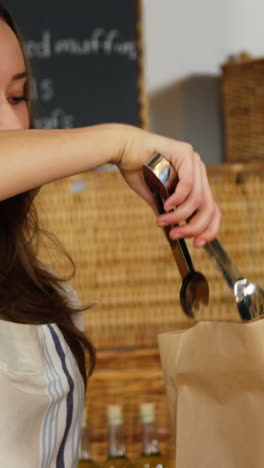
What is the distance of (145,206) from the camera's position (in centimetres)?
136

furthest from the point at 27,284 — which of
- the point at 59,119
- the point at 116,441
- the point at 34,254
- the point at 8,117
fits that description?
the point at 59,119

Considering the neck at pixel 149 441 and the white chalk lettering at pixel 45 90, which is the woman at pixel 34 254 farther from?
the white chalk lettering at pixel 45 90

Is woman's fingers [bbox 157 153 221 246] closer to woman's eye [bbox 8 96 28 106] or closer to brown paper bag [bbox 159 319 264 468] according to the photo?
brown paper bag [bbox 159 319 264 468]

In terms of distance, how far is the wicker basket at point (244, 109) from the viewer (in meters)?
1.63

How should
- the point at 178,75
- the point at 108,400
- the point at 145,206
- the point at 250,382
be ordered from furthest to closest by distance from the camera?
the point at 178,75 → the point at 145,206 → the point at 108,400 → the point at 250,382

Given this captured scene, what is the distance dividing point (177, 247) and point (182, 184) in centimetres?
5

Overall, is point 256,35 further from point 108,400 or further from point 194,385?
point 194,385

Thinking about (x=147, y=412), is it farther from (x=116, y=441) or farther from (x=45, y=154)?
(x=45, y=154)

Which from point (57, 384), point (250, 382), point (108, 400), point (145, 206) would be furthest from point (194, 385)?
point (145, 206)

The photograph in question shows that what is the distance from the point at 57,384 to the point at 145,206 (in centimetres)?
68

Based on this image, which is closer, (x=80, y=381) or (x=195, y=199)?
(x=195, y=199)

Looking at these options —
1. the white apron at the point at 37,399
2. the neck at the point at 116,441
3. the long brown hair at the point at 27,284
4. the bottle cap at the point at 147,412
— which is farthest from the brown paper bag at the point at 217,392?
the neck at the point at 116,441

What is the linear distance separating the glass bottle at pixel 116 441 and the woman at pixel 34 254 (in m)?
0.25

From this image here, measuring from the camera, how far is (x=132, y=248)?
138 cm
